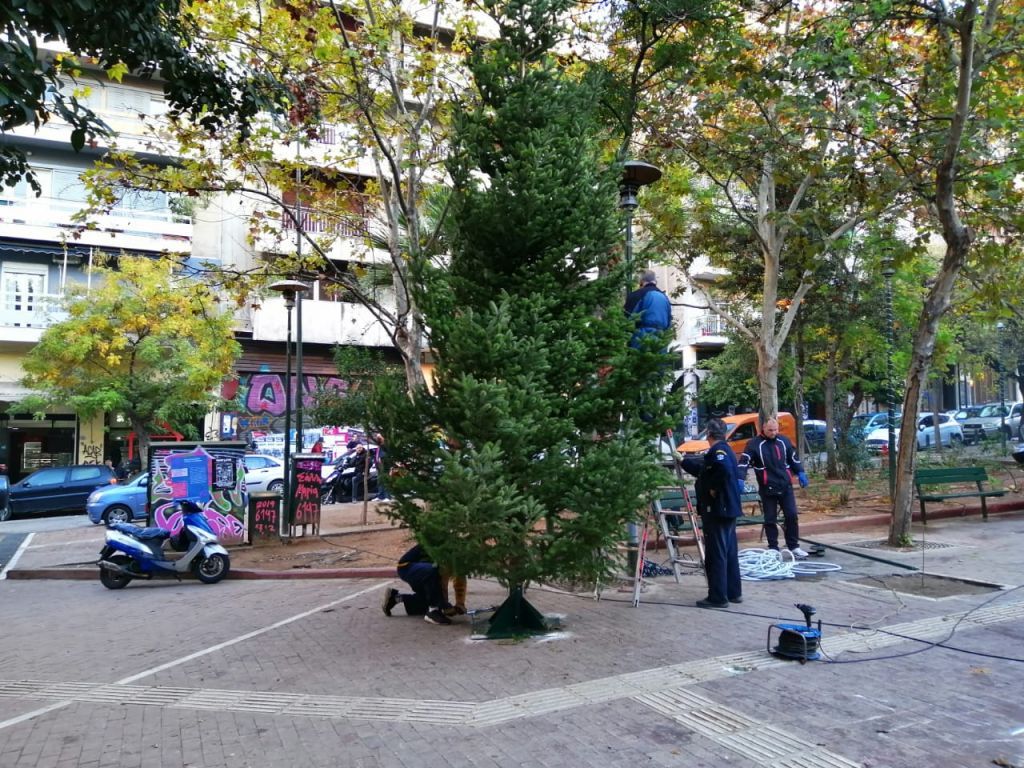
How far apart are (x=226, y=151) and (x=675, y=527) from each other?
27.9ft

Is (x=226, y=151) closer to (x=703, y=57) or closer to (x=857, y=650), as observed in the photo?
(x=703, y=57)

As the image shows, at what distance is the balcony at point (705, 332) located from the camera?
37625 mm

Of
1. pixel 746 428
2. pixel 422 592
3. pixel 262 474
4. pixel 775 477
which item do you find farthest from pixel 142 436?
pixel 775 477

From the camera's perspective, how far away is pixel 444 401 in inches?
245

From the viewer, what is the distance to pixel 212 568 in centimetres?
1044

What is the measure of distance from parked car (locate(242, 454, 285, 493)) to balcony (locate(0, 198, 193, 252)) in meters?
9.13

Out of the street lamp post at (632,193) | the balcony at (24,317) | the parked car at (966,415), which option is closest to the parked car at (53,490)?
the balcony at (24,317)

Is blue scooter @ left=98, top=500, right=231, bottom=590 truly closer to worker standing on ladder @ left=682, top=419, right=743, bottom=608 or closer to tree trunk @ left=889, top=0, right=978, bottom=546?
worker standing on ladder @ left=682, top=419, right=743, bottom=608

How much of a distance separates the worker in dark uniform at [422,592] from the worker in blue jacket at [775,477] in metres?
4.30

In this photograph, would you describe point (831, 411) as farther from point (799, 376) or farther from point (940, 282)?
point (940, 282)

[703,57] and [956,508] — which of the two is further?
[956,508]

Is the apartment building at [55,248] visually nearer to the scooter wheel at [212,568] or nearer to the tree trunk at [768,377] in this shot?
the scooter wheel at [212,568]

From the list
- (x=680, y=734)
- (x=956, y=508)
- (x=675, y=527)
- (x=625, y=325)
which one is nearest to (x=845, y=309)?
(x=956, y=508)

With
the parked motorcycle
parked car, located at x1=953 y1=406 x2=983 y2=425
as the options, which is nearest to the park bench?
the parked motorcycle
